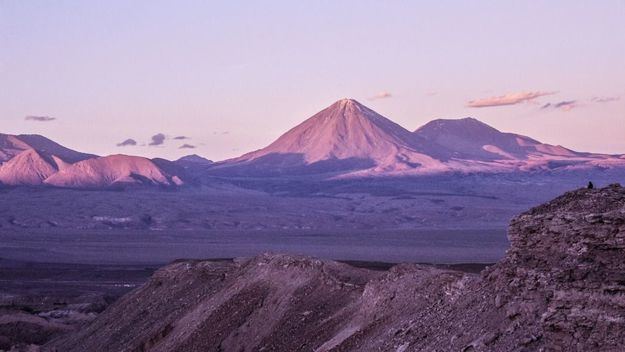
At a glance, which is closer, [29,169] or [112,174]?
[112,174]

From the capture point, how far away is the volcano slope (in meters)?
12.0

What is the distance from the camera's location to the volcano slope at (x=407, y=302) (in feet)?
39.3

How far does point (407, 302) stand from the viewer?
733 inches

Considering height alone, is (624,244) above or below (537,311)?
above

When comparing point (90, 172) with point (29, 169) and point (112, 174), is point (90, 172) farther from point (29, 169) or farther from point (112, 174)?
point (29, 169)

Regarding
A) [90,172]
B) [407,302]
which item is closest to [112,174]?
[90,172]

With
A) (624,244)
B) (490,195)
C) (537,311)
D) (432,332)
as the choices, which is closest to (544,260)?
(537,311)

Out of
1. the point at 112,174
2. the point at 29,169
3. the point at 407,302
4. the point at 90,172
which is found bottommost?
the point at 407,302

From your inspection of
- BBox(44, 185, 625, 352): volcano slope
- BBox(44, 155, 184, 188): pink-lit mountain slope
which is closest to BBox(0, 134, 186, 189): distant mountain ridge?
BBox(44, 155, 184, 188): pink-lit mountain slope

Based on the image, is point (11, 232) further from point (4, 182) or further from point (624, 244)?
point (624, 244)

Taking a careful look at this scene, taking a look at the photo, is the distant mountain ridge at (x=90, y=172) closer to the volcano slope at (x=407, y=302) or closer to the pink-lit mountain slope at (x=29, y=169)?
the pink-lit mountain slope at (x=29, y=169)

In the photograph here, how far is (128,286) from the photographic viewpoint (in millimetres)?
53344

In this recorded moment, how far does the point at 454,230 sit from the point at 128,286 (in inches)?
2649

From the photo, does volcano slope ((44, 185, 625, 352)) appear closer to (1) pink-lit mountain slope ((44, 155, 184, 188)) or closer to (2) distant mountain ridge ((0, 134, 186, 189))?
(2) distant mountain ridge ((0, 134, 186, 189))
